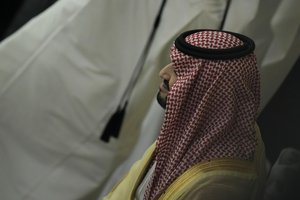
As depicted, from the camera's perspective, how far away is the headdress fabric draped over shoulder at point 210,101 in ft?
2.37

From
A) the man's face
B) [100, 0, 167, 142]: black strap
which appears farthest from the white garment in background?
the man's face

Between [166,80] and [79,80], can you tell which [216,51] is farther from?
[79,80]

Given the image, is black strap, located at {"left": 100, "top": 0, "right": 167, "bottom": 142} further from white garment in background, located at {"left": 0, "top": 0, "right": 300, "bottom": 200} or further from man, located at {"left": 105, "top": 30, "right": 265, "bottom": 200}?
man, located at {"left": 105, "top": 30, "right": 265, "bottom": 200}

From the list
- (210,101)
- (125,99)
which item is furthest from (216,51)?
(125,99)

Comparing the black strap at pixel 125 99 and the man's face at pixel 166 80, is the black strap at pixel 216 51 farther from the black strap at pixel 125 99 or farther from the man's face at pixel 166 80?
the black strap at pixel 125 99

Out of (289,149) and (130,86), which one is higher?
(289,149)

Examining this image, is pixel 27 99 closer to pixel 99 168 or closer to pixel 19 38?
pixel 19 38

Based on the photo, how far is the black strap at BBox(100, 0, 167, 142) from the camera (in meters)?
1.21

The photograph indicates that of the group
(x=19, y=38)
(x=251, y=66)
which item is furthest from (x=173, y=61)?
(x=19, y=38)

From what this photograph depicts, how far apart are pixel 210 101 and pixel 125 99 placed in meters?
0.55

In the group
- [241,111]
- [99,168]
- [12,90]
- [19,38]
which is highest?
[241,111]

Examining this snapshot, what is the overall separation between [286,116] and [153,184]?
1.16ft

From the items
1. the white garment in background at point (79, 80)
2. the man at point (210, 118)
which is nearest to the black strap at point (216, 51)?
the man at point (210, 118)

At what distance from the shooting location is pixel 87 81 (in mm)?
1235
